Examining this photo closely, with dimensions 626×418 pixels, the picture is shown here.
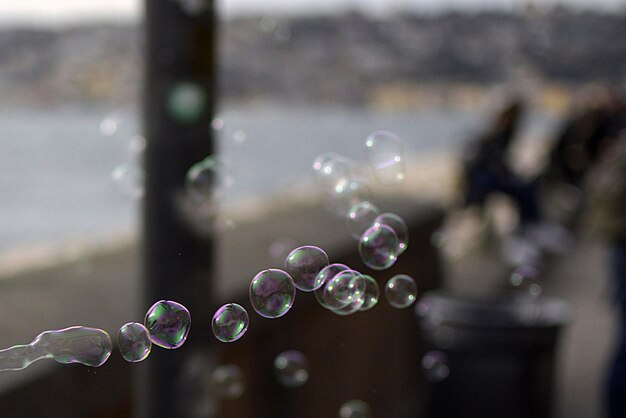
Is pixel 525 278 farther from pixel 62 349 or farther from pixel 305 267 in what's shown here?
pixel 62 349

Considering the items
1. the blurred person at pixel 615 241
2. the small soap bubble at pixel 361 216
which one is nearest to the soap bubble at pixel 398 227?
the small soap bubble at pixel 361 216

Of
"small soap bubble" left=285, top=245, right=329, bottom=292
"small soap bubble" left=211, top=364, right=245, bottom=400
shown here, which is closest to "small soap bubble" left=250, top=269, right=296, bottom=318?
"small soap bubble" left=285, top=245, right=329, bottom=292

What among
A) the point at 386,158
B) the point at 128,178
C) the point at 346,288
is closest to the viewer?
the point at 346,288

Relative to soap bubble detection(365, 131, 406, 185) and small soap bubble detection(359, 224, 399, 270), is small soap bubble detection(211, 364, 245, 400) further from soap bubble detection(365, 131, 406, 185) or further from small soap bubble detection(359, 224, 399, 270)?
soap bubble detection(365, 131, 406, 185)

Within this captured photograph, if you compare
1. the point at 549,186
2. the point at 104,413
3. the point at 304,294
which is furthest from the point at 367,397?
the point at 549,186

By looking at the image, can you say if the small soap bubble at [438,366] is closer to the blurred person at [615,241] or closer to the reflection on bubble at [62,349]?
the blurred person at [615,241]

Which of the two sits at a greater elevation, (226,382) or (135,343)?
(135,343)

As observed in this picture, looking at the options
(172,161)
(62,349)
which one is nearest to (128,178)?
(172,161)
